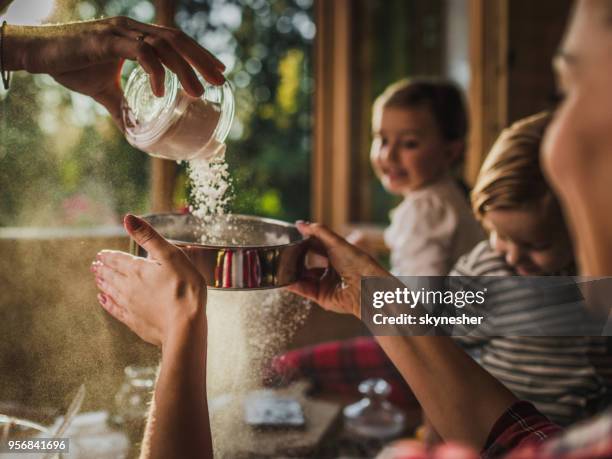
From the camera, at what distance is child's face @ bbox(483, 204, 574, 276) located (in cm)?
105

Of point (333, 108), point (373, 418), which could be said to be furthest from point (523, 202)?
point (333, 108)

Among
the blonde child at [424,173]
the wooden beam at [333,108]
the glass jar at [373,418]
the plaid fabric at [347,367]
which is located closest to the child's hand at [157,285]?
the glass jar at [373,418]

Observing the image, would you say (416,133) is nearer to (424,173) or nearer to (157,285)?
(424,173)

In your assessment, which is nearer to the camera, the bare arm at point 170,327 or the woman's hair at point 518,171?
the bare arm at point 170,327

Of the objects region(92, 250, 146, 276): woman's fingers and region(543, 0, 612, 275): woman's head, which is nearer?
region(543, 0, 612, 275): woman's head

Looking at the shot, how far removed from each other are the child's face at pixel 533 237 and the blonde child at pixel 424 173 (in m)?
0.49

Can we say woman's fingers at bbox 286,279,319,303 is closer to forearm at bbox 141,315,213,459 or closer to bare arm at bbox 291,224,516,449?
bare arm at bbox 291,224,516,449

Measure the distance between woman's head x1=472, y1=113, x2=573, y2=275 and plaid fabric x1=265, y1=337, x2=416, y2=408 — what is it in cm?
53

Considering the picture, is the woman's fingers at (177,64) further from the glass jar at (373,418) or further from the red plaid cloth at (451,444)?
the glass jar at (373,418)

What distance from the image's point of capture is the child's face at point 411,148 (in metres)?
1.83

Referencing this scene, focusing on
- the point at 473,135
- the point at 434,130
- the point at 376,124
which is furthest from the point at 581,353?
the point at 473,135

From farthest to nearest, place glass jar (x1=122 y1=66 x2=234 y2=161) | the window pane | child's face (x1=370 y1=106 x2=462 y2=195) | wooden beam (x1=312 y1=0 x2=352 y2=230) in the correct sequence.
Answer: wooden beam (x1=312 y1=0 x2=352 y2=230) < the window pane < child's face (x1=370 y1=106 x2=462 y2=195) < glass jar (x1=122 y1=66 x2=234 y2=161)

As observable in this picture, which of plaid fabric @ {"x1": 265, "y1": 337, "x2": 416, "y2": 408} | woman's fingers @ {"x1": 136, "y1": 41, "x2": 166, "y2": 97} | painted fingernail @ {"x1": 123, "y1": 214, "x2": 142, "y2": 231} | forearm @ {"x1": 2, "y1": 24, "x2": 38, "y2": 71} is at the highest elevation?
forearm @ {"x1": 2, "y1": 24, "x2": 38, "y2": 71}

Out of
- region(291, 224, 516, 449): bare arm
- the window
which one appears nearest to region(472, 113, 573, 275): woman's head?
region(291, 224, 516, 449): bare arm
